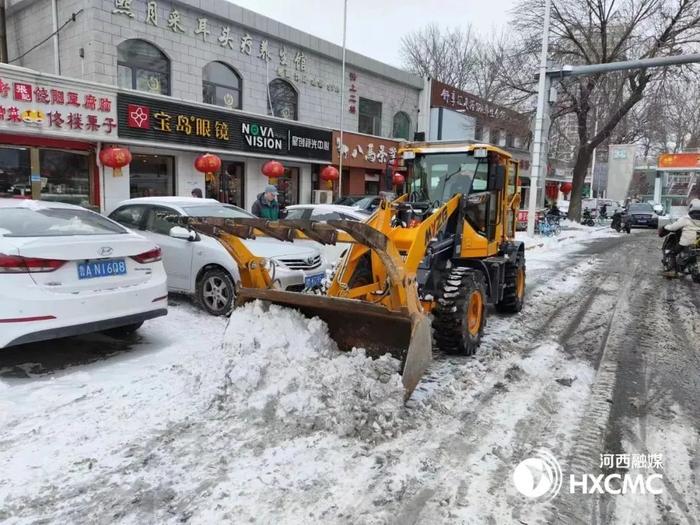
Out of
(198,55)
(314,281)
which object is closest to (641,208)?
(198,55)

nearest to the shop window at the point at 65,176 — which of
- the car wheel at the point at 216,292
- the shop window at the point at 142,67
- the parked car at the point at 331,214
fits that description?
the shop window at the point at 142,67

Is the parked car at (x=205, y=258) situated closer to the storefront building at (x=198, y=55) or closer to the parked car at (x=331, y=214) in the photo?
the parked car at (x=331, y=214)

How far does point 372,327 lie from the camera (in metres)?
4.20

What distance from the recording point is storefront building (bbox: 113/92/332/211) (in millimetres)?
13227

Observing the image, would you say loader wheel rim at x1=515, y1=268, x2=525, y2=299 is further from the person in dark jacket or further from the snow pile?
the person in dark jacket

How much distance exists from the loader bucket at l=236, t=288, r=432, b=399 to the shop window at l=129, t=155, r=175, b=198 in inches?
425

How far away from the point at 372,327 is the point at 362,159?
17407mm

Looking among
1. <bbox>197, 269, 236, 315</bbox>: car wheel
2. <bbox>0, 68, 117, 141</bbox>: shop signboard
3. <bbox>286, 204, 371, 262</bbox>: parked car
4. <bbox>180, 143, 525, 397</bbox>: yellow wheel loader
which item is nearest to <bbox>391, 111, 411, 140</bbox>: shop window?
<bbox>286, 204, 371, 262</bbox>: parked car

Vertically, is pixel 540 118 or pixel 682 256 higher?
pixel 540 118

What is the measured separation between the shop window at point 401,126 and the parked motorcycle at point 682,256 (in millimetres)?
13631

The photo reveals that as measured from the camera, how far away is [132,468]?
3199 millimetres

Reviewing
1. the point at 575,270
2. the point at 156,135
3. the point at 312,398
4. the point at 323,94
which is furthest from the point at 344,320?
the point at 323,94

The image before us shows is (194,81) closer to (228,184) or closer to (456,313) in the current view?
(228,184)

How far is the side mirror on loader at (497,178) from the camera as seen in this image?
6.17 m
